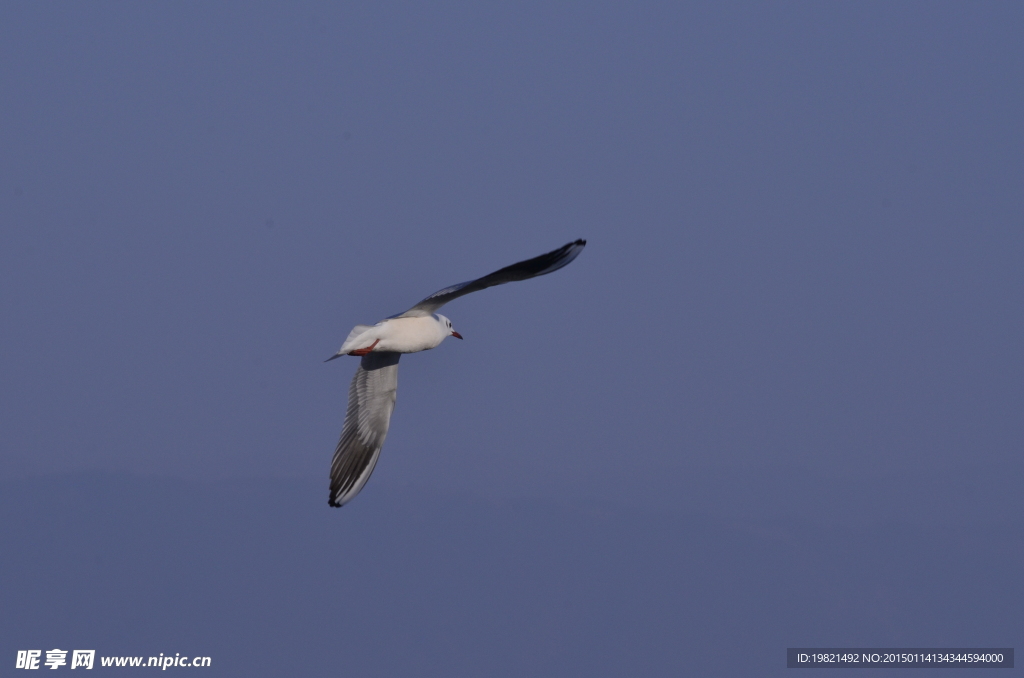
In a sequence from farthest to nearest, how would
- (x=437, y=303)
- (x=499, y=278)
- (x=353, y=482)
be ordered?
(x=353, y=482), (x=437, y=303), (x=499, y=278)

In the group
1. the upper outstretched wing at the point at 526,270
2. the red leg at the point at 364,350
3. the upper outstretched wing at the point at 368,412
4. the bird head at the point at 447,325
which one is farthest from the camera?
the upper outstretched wing at the point at 368,412

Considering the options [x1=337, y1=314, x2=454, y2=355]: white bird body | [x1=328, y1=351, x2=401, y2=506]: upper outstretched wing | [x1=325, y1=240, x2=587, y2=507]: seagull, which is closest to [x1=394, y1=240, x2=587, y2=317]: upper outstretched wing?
[x1=325, y1=240, x2=587, y2=507]: seagull

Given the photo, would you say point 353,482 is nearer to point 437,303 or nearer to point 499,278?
point 437,303

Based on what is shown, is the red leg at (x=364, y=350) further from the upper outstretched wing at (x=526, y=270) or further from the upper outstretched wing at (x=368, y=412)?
the upper outstretched wing at (x=368, y=412)

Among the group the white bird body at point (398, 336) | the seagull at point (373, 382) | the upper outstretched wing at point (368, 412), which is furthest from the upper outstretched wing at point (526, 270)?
the upper outstretched wing at point (368, 412)

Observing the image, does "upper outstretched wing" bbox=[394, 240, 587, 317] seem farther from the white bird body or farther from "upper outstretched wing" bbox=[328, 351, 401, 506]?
"upper outstretched wing" bbox=[328, 351, 401, 506]

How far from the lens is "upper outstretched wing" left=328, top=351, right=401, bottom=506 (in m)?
18.1

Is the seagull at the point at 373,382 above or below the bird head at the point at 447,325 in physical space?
below

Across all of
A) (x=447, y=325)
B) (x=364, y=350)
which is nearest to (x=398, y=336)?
(x=364, y=350)

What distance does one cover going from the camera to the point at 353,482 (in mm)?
17875

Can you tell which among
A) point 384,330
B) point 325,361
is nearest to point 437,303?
point 384,330

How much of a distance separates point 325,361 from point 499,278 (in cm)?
253

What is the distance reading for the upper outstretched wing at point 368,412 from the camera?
18.1 metres

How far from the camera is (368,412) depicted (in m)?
18.3
